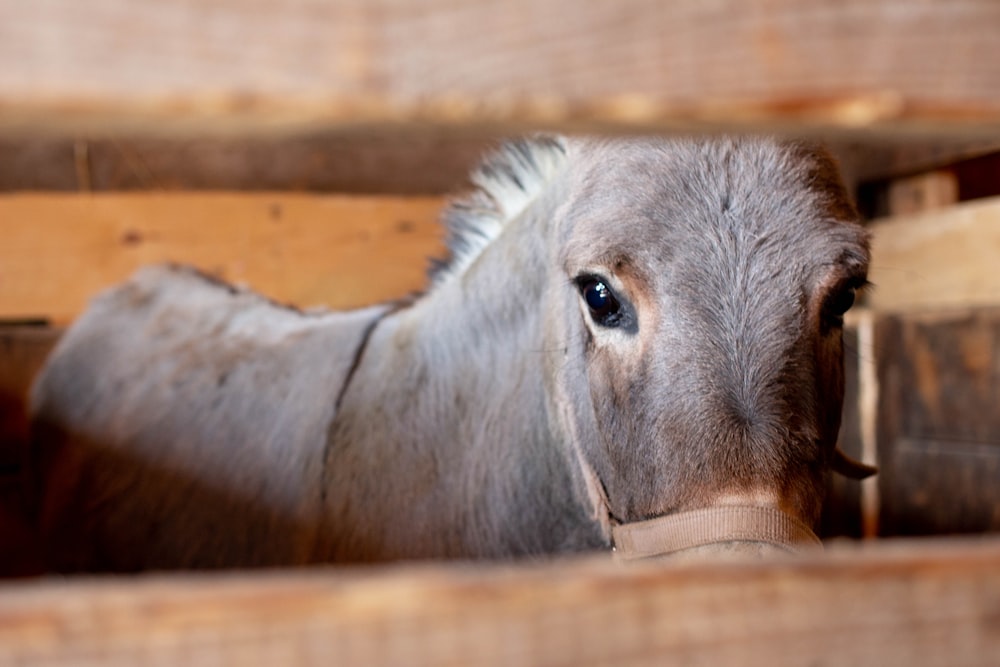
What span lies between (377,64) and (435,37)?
0.04m

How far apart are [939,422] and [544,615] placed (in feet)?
8.43

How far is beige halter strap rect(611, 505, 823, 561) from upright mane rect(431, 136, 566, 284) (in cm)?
79

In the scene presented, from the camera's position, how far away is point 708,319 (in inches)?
49.5

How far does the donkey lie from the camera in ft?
4.09

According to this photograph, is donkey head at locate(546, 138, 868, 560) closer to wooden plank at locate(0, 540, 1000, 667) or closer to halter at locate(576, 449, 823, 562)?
halter at locate(576, 449, 823, 562)

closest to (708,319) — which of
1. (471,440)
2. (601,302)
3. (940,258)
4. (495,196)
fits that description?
(601,302)

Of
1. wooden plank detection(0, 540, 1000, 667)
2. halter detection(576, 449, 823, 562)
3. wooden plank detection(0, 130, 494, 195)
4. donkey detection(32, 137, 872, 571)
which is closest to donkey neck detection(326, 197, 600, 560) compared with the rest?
donkey detection(32, 137, 872, 571)

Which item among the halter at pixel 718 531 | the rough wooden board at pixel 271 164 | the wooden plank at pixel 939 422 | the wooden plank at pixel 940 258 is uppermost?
the rough wooden board at pixel 271 164

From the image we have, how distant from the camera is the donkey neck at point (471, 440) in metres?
1.64

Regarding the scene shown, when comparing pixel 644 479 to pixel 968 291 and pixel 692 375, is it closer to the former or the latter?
pixel 692 375

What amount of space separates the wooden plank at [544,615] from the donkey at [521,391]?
60cm

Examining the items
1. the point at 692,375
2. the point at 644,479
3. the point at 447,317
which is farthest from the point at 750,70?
the point at 447,317

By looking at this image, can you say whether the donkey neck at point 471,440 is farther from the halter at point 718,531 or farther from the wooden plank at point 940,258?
the wooden plank at point 940,258

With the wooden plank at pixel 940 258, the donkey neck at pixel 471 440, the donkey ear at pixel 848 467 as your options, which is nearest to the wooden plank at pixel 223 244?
the donkey neck at pixel 471 440
